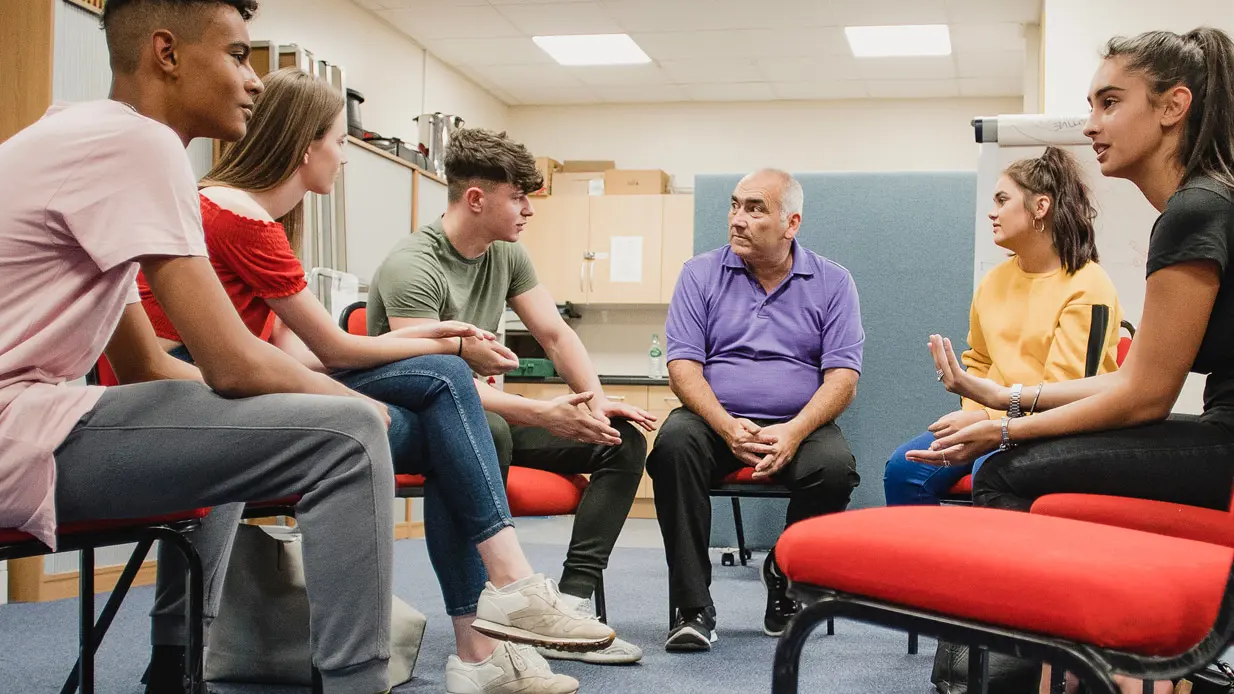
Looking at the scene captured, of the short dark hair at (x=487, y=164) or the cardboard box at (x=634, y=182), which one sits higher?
the cardboard box at (x=634, y=182)

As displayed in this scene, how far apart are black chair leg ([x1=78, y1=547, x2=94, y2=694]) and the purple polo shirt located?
5.49 ft

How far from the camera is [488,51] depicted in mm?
6266

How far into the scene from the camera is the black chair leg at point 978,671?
126 centimetres

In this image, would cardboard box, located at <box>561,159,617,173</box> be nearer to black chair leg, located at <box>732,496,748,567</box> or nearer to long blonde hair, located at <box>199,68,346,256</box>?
black chair leg, located at <box>732,496,748,567</box>

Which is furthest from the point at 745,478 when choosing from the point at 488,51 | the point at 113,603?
the point at 488,51

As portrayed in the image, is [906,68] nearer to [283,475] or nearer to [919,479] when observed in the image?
[919,479]

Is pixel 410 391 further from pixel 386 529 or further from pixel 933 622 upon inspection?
pixel 933 622

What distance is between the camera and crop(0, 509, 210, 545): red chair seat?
1.09 m

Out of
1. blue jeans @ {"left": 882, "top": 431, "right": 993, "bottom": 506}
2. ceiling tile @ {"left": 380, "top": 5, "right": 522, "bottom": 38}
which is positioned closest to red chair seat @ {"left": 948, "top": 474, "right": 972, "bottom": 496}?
blue jeans @ {"left": 882, "top": 431, "right": 993, "bottom": 506}

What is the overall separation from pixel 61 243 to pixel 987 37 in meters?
5.59

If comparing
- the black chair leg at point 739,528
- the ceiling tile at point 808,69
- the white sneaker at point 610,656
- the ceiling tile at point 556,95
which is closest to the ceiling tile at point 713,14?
the ceiling tile at point 808,69

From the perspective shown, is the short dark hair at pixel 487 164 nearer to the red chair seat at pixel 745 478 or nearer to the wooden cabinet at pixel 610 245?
the red chair seat at pixel 745 478

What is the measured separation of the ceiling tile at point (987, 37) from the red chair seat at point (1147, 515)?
4866 mm

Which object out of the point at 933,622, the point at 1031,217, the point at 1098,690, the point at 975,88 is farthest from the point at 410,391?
the point at 975,88
